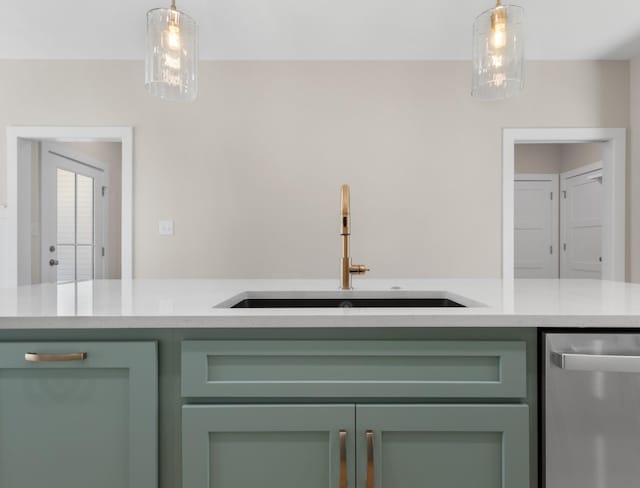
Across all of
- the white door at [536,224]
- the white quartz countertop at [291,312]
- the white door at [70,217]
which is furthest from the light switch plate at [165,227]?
the white door at [536,224]

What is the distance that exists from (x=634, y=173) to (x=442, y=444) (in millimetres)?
3610

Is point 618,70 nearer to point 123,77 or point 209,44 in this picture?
point 209,44

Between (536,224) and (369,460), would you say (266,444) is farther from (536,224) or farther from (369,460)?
(536,224)

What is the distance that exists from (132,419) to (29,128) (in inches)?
137

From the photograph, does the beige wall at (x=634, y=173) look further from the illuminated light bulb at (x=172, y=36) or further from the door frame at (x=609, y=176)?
the illuminated light bulb at (x=172, y=36)

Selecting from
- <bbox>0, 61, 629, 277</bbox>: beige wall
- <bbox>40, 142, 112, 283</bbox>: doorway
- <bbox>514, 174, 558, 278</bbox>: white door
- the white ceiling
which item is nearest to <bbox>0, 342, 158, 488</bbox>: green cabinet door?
the white ceiling

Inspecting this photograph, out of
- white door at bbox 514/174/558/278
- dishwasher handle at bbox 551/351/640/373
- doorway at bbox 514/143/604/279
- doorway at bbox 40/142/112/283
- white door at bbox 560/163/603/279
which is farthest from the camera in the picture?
white door at bbox 514/174/558/278

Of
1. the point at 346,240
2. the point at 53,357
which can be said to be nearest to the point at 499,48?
the point at 346,240

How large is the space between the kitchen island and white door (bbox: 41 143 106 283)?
11.0 ft

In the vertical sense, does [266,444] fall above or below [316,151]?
below

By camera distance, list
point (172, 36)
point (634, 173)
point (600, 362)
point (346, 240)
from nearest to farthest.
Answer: point (600, 362), point (346, 240), point (172, 36), point (634, 173)

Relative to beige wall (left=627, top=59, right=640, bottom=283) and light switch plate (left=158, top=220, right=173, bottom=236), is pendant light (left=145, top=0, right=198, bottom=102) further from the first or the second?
beige wall (left=627, top=59, right=640, bottom=283)

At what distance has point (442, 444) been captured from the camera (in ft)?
3.30

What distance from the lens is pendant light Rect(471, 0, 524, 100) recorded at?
1.68 m
